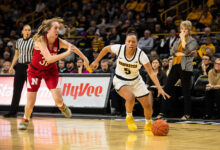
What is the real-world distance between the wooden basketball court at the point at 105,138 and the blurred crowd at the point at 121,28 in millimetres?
3482

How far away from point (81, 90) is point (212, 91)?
365 centimetres

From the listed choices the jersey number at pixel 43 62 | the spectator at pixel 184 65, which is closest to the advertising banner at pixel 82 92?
the spectator at pixel 184 65

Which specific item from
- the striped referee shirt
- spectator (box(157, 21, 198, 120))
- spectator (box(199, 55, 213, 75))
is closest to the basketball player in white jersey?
spectator (box(157, 21, 198, 120))

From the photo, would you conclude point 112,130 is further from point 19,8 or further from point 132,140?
point 19,8

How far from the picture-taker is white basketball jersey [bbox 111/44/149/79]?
7488mm

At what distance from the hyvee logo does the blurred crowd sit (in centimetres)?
70

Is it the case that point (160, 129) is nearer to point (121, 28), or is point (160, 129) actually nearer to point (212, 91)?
point (212, 91)

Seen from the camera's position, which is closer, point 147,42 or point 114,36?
point 147,42

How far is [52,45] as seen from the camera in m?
7.80

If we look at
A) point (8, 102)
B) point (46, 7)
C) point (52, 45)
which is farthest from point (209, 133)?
point (46, 7)

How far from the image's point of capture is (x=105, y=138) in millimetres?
6496

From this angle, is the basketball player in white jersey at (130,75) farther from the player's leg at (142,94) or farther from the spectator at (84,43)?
the spectator at (84,43)

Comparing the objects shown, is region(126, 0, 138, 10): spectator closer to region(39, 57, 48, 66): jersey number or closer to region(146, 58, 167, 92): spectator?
region(146, 58, 167, 92): spectator

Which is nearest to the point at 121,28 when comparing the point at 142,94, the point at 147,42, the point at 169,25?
the point at 169,25
